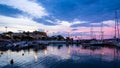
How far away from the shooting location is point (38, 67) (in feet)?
117

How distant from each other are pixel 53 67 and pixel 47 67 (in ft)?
4.19

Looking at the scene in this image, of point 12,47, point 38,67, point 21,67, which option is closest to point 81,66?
point 38,67

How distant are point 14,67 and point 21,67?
1.40m

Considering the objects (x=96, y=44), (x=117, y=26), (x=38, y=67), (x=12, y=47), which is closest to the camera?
(x=38, y=67)

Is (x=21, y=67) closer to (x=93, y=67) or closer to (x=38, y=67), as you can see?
(x=38, y=67)

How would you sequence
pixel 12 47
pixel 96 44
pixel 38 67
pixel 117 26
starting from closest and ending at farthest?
pixel 38 67 < pixel 12 47 < pixel 117 26 < pixel 96 44

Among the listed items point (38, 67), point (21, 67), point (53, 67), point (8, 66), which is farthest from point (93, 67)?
point (8, 66)

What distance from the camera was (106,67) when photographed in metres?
36.0

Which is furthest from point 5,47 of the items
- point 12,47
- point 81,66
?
point 81,66

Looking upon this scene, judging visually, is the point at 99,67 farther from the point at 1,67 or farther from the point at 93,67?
the point at 1,67

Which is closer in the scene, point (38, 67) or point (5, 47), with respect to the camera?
point (38, 67)

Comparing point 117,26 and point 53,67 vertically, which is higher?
point 117,26

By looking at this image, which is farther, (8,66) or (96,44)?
(96,44)

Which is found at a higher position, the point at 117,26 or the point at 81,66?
the point at 117,26
